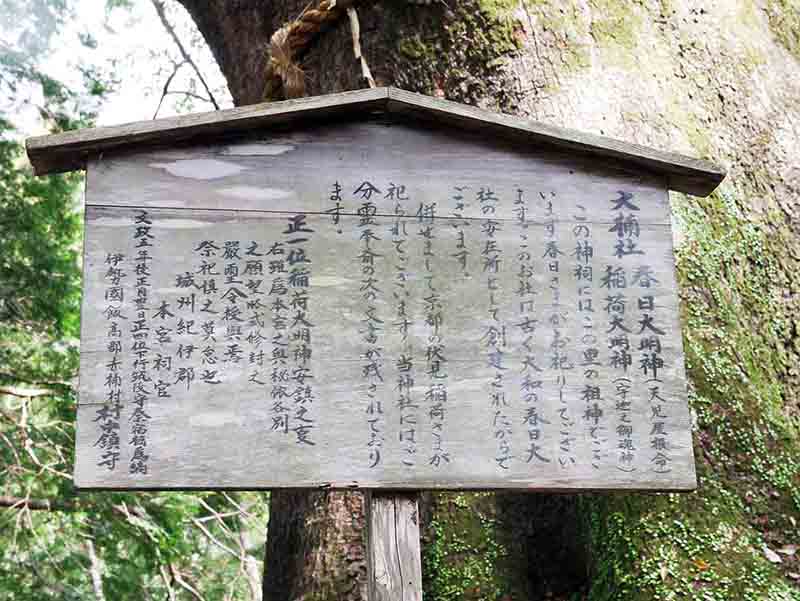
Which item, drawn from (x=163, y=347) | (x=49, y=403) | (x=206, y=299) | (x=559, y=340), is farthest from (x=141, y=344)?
(x=49, y=403)

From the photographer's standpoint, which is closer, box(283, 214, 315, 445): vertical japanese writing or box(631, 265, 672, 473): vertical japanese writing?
box(283, 214, 315, 445): vertical japanese writing

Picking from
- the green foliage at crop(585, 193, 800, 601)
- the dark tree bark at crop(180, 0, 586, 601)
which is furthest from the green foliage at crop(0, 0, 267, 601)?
the green foliage at crop(585, 193, 800, 601)

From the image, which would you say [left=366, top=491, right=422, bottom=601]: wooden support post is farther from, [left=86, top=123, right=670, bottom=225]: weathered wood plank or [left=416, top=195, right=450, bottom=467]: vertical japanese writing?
[left=86, top=123, right=670, bottom=225]: weathered wood plank

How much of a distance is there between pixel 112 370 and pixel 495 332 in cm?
90

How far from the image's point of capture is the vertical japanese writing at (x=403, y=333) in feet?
6.88

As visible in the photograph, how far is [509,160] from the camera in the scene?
237 cm

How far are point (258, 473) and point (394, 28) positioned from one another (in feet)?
6.32

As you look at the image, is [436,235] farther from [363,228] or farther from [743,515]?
[743,515]

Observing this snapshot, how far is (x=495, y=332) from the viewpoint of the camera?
86.7 inches

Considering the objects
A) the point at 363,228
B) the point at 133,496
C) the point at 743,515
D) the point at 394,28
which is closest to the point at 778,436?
the point at 743,515

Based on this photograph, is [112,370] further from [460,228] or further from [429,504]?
[429,504]

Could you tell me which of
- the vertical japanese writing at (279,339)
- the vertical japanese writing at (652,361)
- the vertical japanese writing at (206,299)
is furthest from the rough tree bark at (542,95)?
the vertical japanese writing at (206,299)

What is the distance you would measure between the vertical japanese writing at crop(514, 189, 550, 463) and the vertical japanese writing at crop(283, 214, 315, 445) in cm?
51

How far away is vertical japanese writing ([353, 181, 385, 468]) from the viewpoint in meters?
2.09
